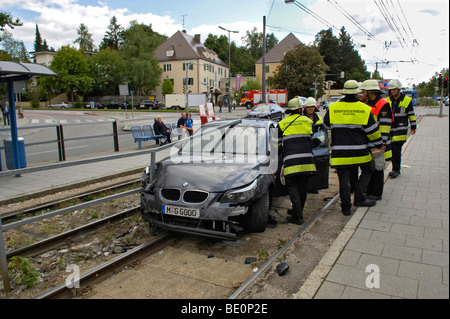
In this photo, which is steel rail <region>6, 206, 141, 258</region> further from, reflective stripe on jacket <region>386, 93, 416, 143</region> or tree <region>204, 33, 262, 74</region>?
tree <region>204, 33, 262, 74</region>

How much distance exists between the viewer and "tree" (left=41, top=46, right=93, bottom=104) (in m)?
65.1

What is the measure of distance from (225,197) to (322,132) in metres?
3.01

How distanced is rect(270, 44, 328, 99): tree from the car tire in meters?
51.7

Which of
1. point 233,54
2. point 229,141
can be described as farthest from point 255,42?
point 229,141

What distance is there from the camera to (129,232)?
17.7ft

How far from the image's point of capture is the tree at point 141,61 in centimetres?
6769

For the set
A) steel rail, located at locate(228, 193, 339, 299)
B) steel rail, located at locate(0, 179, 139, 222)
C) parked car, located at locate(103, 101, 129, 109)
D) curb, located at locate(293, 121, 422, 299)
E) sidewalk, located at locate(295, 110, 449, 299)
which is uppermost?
parked car, located at locate(103, 101, 129, 109)

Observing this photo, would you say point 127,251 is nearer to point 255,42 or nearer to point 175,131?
point 175,131

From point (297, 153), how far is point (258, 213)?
1.16 m

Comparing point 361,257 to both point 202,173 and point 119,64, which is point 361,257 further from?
point 119,64

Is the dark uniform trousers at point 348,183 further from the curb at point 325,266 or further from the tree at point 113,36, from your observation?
the tree at point 113,36

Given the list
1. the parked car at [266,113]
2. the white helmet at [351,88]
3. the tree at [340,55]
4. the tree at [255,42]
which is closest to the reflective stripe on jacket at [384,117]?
the white helmet at [351,88]

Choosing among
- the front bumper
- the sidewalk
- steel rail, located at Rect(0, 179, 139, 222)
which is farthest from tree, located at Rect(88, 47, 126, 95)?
the sidewalk

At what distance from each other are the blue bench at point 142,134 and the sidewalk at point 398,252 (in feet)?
35.5
